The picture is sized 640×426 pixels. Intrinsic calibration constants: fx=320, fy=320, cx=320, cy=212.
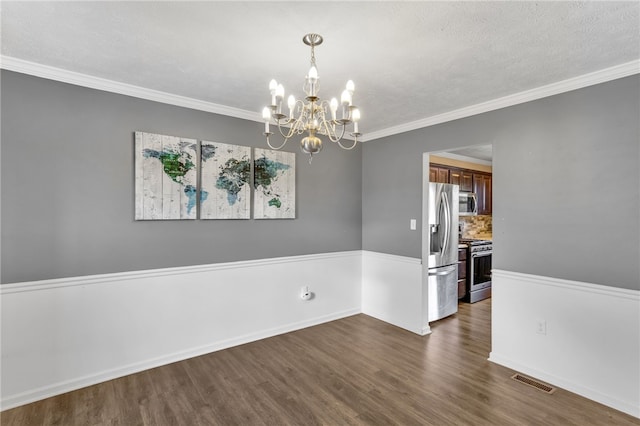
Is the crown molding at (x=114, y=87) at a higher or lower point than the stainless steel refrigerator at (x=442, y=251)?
higher

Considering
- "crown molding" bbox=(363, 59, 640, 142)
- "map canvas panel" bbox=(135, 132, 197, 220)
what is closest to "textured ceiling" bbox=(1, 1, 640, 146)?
"crown molding" bbox=(363, 59, 640, 142)

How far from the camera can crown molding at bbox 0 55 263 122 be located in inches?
94.7

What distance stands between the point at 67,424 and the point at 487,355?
3592 millimetres

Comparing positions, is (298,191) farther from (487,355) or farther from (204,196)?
(487,355)

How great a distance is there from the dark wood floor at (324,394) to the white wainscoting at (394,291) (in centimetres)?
48

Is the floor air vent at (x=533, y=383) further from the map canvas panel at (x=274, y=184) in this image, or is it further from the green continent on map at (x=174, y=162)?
the green continent on map at (x=174, y=162)

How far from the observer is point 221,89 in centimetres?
290

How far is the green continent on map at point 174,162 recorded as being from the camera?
9.79 ft

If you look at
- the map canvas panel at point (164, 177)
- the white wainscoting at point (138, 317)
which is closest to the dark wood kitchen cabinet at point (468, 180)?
the white wainscoting at point (138, 317)

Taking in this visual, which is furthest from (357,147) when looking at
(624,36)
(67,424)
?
(67,424)

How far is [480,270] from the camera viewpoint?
5.26 metres

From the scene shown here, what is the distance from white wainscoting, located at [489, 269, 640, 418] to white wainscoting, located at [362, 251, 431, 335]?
2.95 feet

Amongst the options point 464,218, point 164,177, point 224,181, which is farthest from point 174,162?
point 464,218

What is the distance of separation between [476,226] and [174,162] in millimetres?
5557
